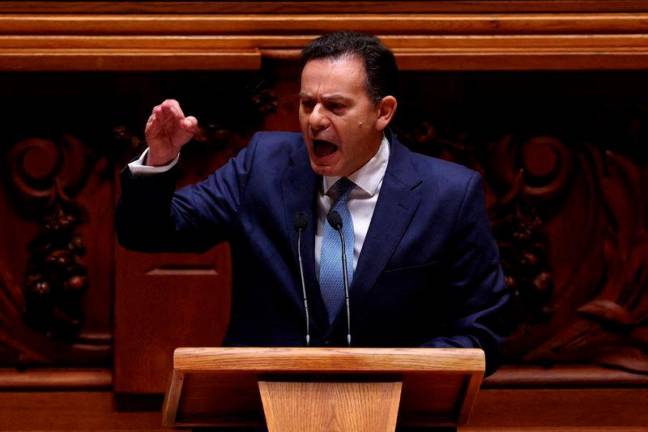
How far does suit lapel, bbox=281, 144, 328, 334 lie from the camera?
4.99 feet

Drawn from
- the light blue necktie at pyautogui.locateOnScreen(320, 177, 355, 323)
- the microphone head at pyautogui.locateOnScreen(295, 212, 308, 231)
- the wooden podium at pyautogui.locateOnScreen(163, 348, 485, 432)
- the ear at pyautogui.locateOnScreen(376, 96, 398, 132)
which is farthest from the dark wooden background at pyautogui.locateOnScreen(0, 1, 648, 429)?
the wooden podium at pyautogui.locateOnScreen(163, 348, 485, 432)

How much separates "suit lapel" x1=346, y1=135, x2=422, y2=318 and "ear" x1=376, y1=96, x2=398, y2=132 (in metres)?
0.04

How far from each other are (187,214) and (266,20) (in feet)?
1.98

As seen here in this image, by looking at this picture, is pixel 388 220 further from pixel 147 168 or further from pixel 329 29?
pixel 329 29

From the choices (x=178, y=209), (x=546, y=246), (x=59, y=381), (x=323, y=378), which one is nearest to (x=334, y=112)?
(x=178, y=209)

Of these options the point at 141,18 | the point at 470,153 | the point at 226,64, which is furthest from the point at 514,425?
the point at 141,18

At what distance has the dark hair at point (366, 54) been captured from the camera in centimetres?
156

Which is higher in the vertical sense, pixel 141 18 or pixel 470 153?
pixel 141 18

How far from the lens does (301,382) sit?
1191 millimetres

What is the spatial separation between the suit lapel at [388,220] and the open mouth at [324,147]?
0.26 ft

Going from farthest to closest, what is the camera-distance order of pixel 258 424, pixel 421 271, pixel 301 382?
pixel 421 271, pixel 258 424, pixel 301 382

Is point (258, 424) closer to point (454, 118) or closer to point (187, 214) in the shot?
point (187, 214)

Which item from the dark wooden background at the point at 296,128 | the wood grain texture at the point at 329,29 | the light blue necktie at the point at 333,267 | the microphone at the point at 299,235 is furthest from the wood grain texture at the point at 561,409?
the microphone at the point at 299,235

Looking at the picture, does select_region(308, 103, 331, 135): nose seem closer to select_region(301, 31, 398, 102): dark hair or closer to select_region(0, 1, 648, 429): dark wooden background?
select_region(301, 31, 398, 102): dark hair
